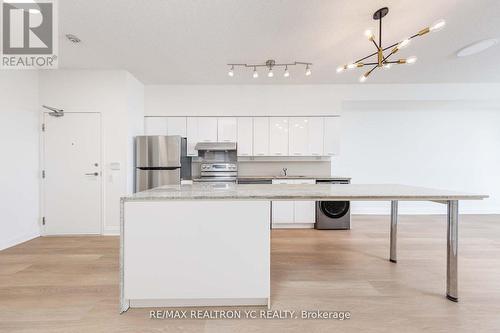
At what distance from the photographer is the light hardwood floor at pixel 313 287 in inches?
64.6

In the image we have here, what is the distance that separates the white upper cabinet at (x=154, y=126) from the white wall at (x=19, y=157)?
1.57 meters

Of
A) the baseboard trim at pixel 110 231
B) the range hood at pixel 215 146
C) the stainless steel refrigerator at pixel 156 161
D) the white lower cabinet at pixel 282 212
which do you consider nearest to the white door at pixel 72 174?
the baseboard trim at pixel 110 231

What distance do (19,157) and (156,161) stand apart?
1822 mm

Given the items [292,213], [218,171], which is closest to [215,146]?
[218,171]

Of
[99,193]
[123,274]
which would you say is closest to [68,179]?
[99,193]

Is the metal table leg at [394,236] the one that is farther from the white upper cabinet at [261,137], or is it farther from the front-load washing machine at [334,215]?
the white upper cabinet at [261,137]

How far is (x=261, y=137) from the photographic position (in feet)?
14.7

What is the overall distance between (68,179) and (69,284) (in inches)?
84.3

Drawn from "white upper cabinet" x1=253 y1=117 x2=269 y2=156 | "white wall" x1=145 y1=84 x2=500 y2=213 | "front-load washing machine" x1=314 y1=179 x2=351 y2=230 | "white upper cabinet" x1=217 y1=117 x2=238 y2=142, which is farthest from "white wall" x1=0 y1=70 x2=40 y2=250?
"white wall" x1=145 y1=84 x2=500 y2=213

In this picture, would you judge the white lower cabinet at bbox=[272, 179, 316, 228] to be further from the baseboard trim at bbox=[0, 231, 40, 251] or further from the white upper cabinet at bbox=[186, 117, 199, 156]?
the baseboard trim at bbox=[0, 231, 40, 251]

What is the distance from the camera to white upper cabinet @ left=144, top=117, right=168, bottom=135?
4.45 m

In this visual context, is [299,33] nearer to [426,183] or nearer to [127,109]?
[127,109]

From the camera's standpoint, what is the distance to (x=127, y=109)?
3.78m

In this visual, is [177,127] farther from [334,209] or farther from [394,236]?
[394,236]
